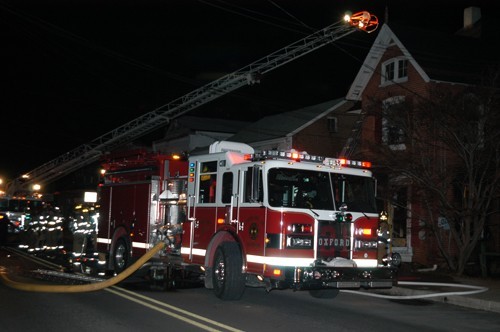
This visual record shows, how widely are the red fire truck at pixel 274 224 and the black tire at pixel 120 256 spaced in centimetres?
172

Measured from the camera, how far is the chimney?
80.1ft

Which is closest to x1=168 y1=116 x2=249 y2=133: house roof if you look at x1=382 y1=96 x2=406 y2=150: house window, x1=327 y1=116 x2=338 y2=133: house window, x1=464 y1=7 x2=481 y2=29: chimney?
x1=327 y1=116 x2=338 y2=133: house window

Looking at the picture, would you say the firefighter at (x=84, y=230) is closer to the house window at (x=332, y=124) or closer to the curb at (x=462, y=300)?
the curb at (x=462, y=300)

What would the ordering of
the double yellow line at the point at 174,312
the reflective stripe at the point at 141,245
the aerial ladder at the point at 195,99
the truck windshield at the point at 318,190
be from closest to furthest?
the double yellow line at the point at 174,312 → the truck windshield at the point at 318,190 → the reflective stripe at the point at 141,245 → the aerial ladder at the point at 195,99

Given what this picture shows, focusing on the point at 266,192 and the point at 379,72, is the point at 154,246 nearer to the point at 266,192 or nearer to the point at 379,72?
the point at 266,192

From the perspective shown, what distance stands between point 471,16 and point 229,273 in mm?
19913

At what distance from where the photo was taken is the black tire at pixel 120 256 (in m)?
13.3

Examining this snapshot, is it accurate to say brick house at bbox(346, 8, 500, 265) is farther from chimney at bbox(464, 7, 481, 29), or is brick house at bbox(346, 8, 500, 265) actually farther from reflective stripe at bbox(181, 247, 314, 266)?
reflective stripe at bbox(181, 247, 314, 266)

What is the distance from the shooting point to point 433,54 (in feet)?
67.8

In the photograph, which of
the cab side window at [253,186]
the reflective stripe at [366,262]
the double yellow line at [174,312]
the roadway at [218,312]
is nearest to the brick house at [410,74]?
the reflective stripe at [366,262]

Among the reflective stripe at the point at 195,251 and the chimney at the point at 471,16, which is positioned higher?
the chimney at the point at 471,16

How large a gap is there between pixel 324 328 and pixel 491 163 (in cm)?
852

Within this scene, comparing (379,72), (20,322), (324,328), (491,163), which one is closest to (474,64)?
(379,72)

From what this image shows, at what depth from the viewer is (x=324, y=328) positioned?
25.1 feet
